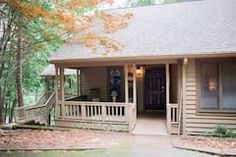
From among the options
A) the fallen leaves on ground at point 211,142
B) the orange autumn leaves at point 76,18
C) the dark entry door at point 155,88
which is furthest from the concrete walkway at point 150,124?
the orange autumn leaves at point 76,18

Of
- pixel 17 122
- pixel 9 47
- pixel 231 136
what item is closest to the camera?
pixel 231 136

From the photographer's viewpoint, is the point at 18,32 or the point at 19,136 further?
the point at 18,32

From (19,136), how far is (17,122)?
6.92 feet

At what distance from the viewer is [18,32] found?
1256cm

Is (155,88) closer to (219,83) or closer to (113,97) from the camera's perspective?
(113,97)

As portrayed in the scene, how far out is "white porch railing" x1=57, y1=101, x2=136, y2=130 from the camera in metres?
10.8

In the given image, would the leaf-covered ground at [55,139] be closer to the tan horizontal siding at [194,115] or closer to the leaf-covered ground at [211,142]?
the leaf-covered ground at [211,142]

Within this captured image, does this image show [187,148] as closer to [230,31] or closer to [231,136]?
[231,136]

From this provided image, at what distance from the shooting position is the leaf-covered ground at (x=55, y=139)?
8047mm

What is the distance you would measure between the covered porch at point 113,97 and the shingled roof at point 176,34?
55 centimetres

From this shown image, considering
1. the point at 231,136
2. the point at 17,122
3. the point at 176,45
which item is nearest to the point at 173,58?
the point at 176,45

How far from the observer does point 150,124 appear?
11.2 meters

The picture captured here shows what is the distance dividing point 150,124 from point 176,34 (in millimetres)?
3627

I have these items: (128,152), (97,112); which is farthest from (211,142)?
(97,112)
